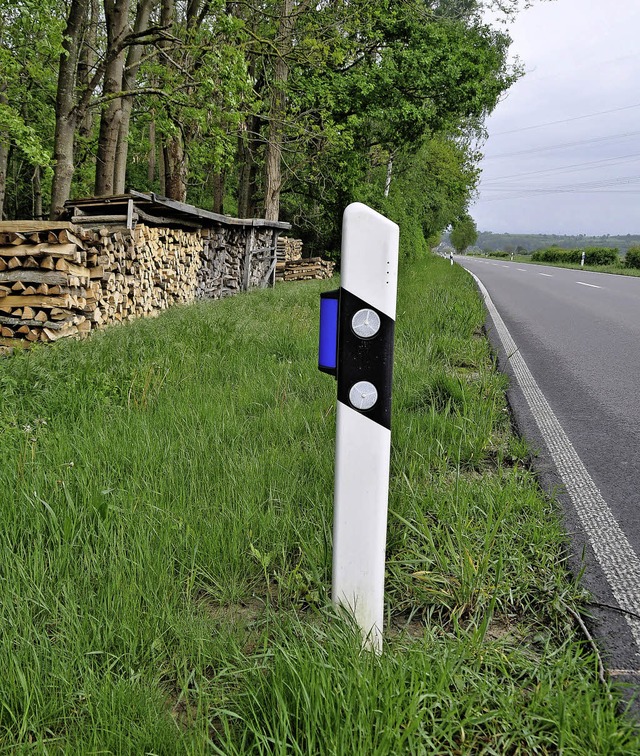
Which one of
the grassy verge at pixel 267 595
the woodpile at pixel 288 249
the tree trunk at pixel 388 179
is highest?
the tree trunk at pixel 388 179

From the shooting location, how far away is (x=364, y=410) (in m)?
1.65

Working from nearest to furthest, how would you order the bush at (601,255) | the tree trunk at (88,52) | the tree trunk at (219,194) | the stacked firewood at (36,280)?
the stacked firewood at (36,280), the tree trunk at (88,52), the tree trunk at (219,194), the bush at (601,255)

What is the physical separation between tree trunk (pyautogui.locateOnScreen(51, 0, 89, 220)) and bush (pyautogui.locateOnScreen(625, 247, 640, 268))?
28.5 metres

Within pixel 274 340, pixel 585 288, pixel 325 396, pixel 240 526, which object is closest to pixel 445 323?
pixel 274 340

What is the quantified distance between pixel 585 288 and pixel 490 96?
845cm

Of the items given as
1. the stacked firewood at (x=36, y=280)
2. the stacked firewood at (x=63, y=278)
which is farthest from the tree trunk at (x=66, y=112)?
the stacked firewood at (x=36, y=280)

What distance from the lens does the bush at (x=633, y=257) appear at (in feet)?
102

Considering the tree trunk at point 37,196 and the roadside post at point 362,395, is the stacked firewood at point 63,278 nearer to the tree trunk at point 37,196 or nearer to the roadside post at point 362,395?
the roadside post at point 362,395

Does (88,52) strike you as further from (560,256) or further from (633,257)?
(560,256)

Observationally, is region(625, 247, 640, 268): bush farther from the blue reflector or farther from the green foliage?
the blue reflector

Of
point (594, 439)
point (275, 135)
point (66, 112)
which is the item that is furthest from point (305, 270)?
point (594, 439)

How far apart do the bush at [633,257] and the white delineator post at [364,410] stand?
110 feet

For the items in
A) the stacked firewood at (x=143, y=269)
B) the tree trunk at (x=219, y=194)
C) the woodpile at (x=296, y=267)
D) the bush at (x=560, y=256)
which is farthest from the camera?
the bush at (x=560, y=256)

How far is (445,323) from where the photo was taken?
6.69 m
